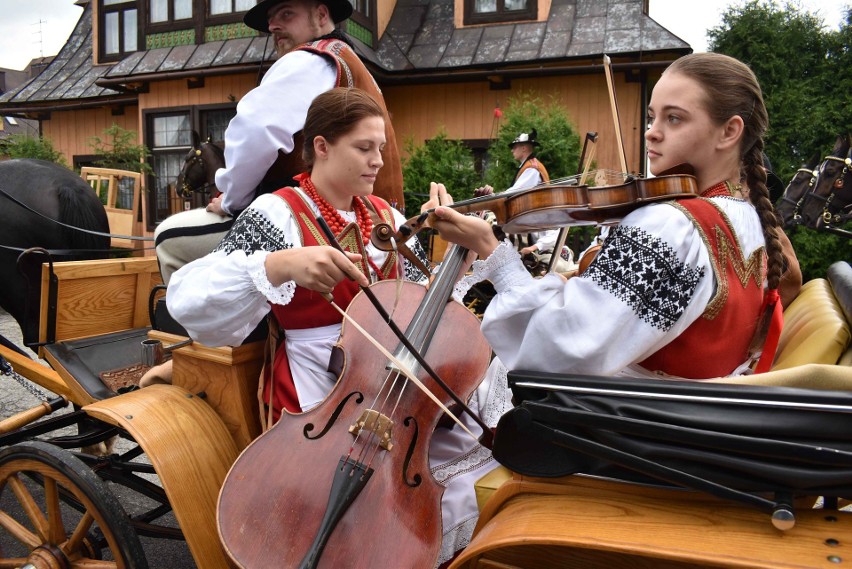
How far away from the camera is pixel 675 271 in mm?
1309

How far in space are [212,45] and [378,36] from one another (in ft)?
9.21

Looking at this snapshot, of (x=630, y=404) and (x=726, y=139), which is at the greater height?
(x=726, y=139)

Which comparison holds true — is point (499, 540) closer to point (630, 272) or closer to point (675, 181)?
point (630, 272)

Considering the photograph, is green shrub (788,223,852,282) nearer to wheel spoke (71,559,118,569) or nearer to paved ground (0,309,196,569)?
paved ground (0,309,196,569)

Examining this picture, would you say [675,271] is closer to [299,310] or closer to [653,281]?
[653,281]

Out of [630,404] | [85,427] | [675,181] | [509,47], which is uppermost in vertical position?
[509,47]

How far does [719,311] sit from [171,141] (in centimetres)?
1165

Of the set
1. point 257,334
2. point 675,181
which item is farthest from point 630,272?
point 257,334

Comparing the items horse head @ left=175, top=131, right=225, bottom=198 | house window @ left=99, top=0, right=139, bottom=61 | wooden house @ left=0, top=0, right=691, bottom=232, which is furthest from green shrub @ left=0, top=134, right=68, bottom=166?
horse head @ left=175, top=131, right=225, bottom=198

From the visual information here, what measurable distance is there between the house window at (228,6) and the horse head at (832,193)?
908 cm

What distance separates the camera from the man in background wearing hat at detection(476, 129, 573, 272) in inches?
231

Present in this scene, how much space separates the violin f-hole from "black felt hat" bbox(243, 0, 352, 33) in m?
1.83

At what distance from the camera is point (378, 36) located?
1084 centimetres

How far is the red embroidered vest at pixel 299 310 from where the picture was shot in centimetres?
191
